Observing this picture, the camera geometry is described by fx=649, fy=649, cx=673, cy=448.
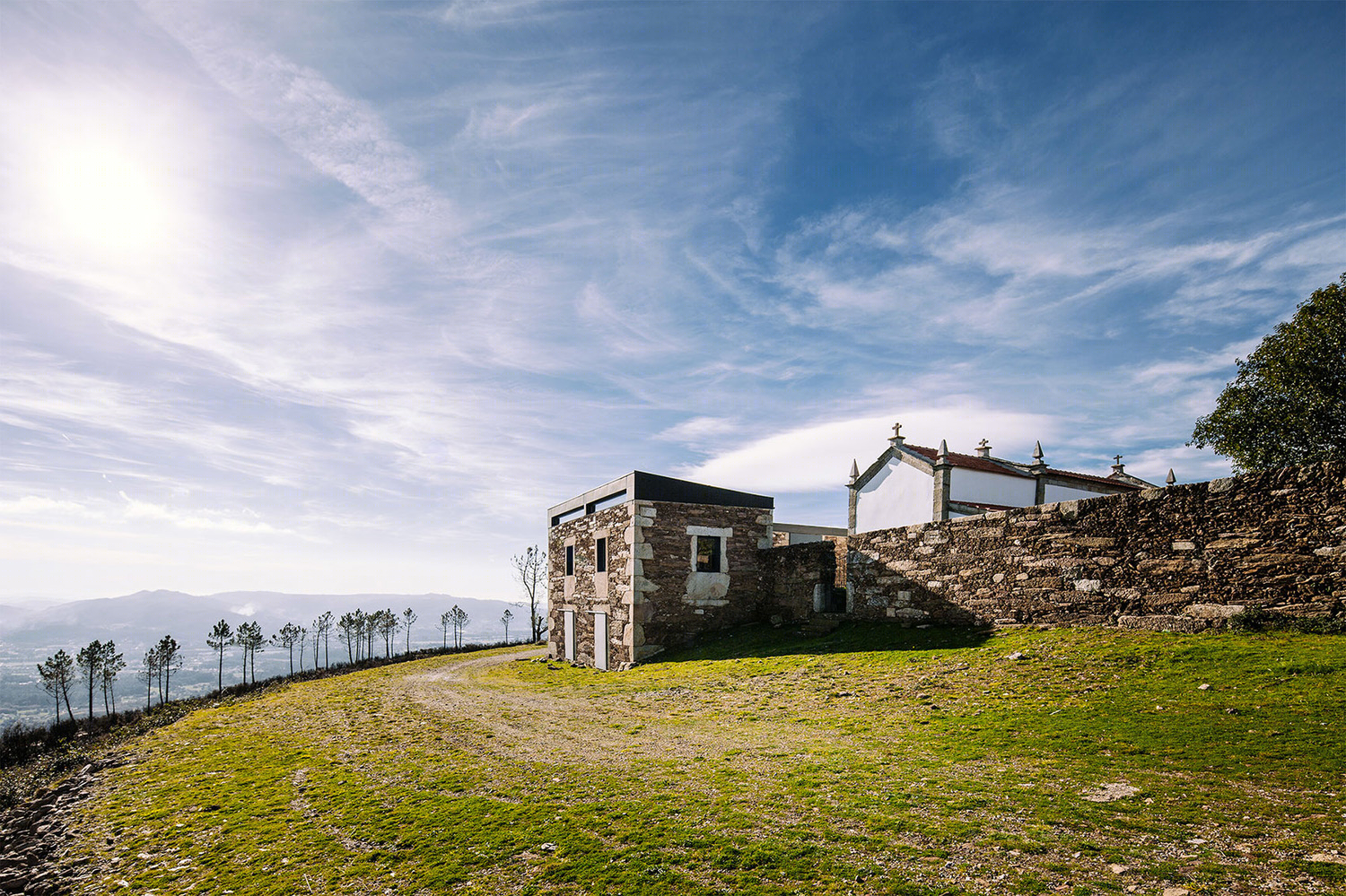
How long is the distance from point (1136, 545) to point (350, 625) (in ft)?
255

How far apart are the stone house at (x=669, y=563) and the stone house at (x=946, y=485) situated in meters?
9.86

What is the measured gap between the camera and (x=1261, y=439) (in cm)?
2681

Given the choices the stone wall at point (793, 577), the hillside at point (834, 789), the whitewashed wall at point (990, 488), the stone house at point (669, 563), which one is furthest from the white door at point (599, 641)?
the whitewashed wall at point (990, 488)

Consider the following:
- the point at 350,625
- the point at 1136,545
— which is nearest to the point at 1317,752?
the point at 1136,545

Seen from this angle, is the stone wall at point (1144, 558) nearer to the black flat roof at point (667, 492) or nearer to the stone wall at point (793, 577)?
the stone wall at point (793, 577)

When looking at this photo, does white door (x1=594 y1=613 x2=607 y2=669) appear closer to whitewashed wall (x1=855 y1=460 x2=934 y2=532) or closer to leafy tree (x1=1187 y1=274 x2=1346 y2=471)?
whitewashed wall (x1=855 y1=460 x2=934 y2=532)

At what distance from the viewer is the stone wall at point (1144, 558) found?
10.9 m

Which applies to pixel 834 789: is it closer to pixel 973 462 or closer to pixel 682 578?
pixel 682 578

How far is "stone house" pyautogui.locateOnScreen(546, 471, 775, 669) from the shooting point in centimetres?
2411

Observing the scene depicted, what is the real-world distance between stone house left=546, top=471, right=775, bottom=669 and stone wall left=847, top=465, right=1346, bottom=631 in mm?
7853

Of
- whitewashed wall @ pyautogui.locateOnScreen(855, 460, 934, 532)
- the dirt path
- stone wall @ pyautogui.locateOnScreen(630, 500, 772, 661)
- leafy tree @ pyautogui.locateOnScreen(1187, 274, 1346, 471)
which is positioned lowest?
the dirt path

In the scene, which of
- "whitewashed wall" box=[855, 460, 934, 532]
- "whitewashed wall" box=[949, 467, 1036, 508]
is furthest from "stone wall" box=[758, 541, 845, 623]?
"whitewashed wall" box=[949, 467, 1036, 508]

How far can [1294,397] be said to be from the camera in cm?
2561

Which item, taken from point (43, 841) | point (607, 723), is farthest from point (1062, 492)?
point (43, 841)
